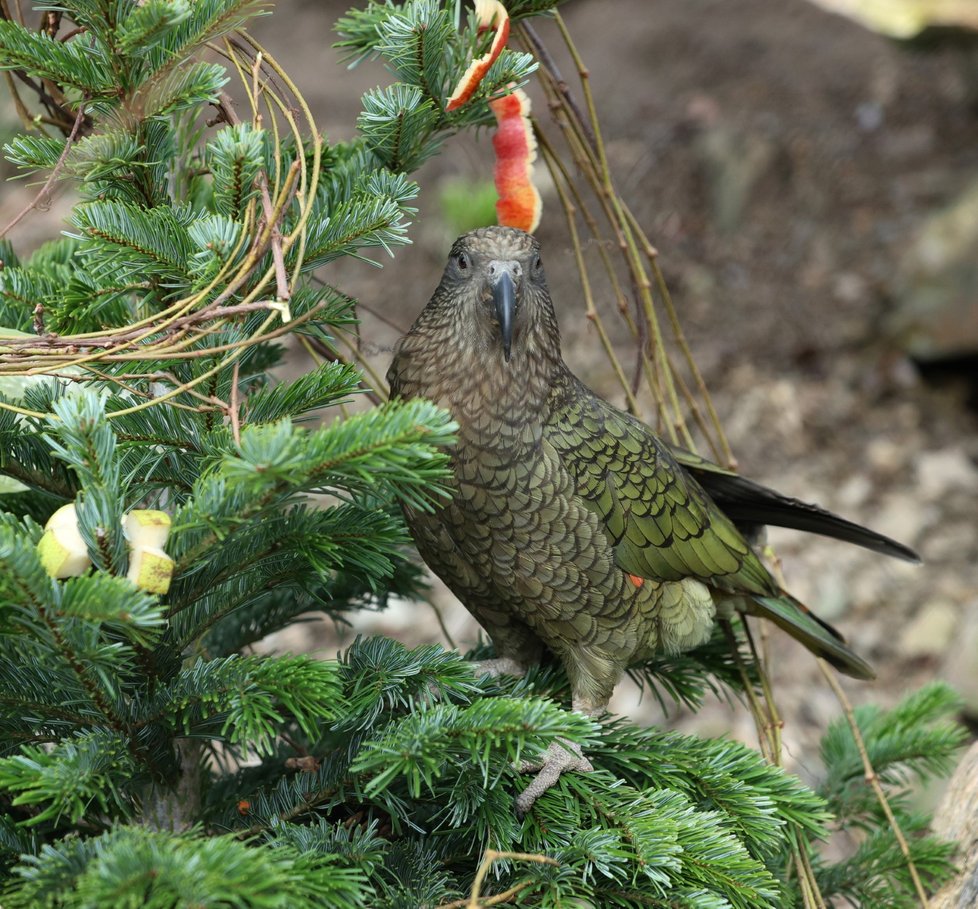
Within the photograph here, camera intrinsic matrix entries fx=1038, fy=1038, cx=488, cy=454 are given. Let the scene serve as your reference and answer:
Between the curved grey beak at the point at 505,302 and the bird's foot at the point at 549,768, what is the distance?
0.75 metres

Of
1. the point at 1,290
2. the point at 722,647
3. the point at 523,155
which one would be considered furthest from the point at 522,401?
the point at 1,290

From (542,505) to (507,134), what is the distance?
2.37 ft

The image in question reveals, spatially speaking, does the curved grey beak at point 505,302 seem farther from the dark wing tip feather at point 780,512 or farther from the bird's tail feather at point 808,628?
the bird's tail feather at point 808,628

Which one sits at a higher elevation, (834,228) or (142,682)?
(142,682)

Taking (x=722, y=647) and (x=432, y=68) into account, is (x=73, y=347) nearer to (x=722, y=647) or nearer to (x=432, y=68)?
(x=432, y=68)

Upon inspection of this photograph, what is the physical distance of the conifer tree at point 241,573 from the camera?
127 cm

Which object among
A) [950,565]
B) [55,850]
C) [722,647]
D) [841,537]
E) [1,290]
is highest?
[1,290]

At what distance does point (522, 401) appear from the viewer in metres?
2.03

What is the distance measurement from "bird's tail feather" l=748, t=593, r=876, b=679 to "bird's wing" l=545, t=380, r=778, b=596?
0.06m

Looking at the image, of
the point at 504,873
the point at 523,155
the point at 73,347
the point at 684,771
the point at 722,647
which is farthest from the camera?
the point at 722,647

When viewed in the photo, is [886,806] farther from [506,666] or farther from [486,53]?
[486,53]

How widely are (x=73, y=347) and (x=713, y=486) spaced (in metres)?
A: 1.53

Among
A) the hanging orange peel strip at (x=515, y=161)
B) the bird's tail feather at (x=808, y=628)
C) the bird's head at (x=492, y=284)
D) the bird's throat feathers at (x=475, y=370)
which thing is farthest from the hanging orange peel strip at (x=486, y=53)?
the bird's tail feather at (x=808, y=628)

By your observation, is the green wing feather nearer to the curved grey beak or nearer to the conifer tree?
the curved grey beak
